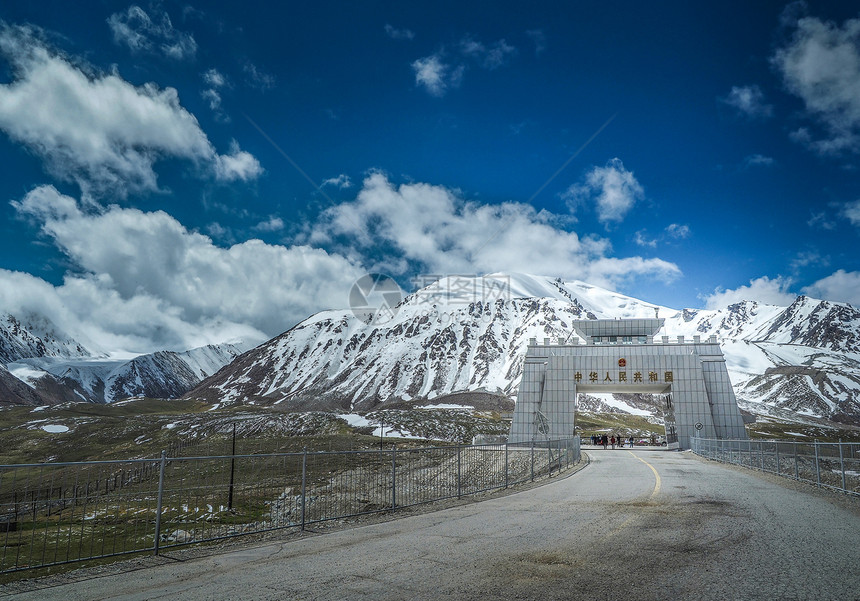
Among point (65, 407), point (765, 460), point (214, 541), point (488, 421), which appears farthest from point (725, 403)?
point (65, 407)

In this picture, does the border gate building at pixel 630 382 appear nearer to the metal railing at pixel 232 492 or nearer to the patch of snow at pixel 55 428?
the metal railing at pixel 232 492

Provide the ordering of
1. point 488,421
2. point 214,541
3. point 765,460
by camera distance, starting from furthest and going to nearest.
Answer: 1. point 488,421
2. point 765,460
3. point 214,541

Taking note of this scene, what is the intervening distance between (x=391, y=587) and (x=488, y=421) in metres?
104

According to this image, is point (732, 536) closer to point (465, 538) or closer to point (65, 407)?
point (465, 538)

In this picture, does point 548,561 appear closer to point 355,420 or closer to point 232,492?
point 232,492

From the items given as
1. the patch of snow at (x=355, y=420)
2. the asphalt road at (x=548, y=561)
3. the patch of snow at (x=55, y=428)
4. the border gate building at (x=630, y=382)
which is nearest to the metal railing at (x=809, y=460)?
the asphalt road at (x=548, y=561)

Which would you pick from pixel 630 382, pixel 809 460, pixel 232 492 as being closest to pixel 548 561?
pixel 232 492

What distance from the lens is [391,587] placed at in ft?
22.1

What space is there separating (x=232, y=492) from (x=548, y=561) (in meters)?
14.6

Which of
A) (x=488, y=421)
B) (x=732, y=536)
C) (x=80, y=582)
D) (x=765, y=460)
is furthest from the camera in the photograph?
(x=488, y=421)

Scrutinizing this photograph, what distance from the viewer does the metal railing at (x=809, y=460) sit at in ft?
53.5

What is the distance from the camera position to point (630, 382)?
46875 mm

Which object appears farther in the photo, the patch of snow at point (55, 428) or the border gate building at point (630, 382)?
the patch of snow at point (55, 428)

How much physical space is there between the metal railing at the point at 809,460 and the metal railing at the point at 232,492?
850cm
